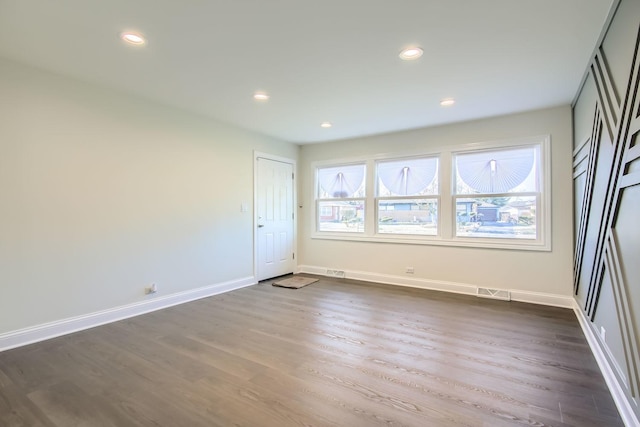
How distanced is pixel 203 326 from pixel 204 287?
118 cm

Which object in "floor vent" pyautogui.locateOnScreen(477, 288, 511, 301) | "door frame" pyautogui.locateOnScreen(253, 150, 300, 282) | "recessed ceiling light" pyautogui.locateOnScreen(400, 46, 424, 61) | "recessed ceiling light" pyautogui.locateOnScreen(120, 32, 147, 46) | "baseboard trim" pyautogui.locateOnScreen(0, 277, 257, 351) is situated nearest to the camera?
"recessed ceiling light" pyautogui.locateOnScreen(120, 32, 147, 46)

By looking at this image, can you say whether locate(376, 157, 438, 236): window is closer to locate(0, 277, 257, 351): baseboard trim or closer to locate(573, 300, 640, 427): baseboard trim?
locate(573, 300, 640, 427): baseboard trim

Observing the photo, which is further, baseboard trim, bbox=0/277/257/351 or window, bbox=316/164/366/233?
window, bbox=316/164/366/233

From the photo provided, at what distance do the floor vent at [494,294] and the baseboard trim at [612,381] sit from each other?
1127mm

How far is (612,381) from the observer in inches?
80.1

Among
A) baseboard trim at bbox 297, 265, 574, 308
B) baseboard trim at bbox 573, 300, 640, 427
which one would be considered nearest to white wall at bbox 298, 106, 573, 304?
baseboard trim at bbox 297, 265, 574, 308

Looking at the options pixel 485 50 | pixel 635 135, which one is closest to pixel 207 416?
pixel 635 135

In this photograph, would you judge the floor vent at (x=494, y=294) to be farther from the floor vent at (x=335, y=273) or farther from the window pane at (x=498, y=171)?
the floor vent at (x=335, y=273)

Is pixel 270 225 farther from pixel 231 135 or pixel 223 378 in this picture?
pixel 223 378

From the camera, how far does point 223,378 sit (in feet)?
7.23

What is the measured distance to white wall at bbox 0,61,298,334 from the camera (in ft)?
8.98

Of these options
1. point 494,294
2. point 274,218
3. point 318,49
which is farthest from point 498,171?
point 274,218

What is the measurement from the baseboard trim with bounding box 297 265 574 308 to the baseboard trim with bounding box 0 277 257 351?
2.05 metres

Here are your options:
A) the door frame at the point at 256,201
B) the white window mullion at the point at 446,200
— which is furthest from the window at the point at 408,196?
the door frame at the point at 256,201
